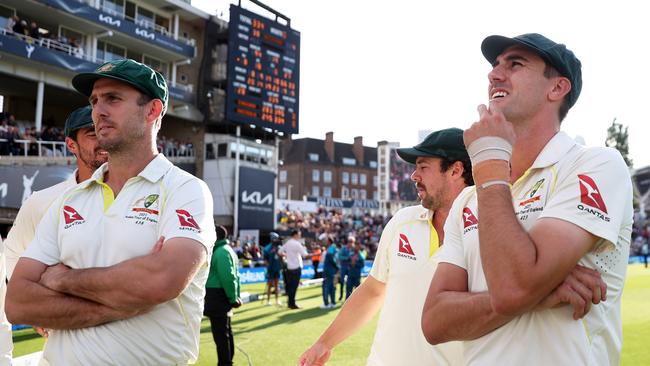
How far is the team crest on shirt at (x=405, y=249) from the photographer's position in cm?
324

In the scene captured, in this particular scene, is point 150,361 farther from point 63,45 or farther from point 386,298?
point 63,45

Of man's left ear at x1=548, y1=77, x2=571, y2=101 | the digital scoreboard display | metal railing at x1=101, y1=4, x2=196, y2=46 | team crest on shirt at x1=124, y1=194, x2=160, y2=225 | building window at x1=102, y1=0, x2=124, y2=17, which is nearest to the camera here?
man's left ear at x1=548, y1=77, x2=571, y2=101

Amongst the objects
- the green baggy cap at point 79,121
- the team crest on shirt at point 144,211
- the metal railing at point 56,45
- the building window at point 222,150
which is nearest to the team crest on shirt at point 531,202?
the team crest on shirt at point 144,211

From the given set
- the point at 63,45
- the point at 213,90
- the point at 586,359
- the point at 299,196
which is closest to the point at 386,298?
the point at 586,359

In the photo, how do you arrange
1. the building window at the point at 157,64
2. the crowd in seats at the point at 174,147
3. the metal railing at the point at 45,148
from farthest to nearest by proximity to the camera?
the building window at the point at 157,64
the crowd in seats at the point at 174,147
the metal railing at the point at 45,148

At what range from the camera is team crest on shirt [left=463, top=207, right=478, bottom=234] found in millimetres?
2115

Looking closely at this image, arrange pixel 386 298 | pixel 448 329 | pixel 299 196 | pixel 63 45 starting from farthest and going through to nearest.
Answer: pixel 299 196 → pixel 63 45 → pixel 386 298 → pixel 448 329

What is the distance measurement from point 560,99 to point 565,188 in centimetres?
46

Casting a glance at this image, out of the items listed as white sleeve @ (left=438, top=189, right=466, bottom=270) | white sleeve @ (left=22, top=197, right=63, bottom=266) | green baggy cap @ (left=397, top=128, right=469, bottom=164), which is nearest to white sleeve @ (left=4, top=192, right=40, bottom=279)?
white sleeve @ (left=22, top=197, right=63, bottom=266)

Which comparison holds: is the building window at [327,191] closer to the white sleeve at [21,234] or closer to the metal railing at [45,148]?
the metal railing at [45,148]

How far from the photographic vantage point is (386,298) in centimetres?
328

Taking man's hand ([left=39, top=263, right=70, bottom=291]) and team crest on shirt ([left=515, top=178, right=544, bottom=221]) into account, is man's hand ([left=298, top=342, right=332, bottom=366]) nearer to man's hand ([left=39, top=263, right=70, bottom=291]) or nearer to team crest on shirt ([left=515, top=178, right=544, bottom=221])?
man's hand ([left=39, top=263, right=70, bottom=291])

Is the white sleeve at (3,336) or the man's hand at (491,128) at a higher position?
the man's hand at (491,128)

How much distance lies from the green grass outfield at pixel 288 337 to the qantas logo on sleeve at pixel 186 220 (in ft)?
20.0
